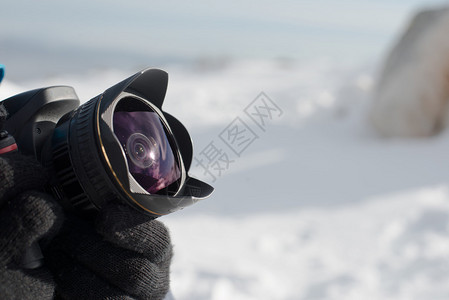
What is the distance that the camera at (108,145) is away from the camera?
91cm

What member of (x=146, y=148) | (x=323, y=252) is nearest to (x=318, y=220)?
(x=323, y=252)

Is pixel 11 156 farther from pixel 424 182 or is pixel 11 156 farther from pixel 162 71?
pixel 424 182

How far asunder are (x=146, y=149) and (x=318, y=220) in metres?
1.98

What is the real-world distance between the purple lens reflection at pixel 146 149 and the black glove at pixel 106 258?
7 centimetres

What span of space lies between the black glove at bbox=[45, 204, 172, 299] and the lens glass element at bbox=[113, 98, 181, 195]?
73 millimetres

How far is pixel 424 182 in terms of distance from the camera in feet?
10.3

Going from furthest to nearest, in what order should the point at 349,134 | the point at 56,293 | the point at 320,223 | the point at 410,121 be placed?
the point at 349,134, the point at 410,121, the point at 320,223, the point at 56,293

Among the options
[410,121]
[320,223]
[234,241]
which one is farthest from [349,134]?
[234,241]

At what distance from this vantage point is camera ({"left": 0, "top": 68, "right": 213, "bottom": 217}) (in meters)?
0.91

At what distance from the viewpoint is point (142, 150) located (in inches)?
38.2

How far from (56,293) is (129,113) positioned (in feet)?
1.30

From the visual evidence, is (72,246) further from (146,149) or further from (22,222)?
(146,149)

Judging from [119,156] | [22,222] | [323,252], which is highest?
[119,156]

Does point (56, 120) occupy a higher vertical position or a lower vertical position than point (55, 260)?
higher
